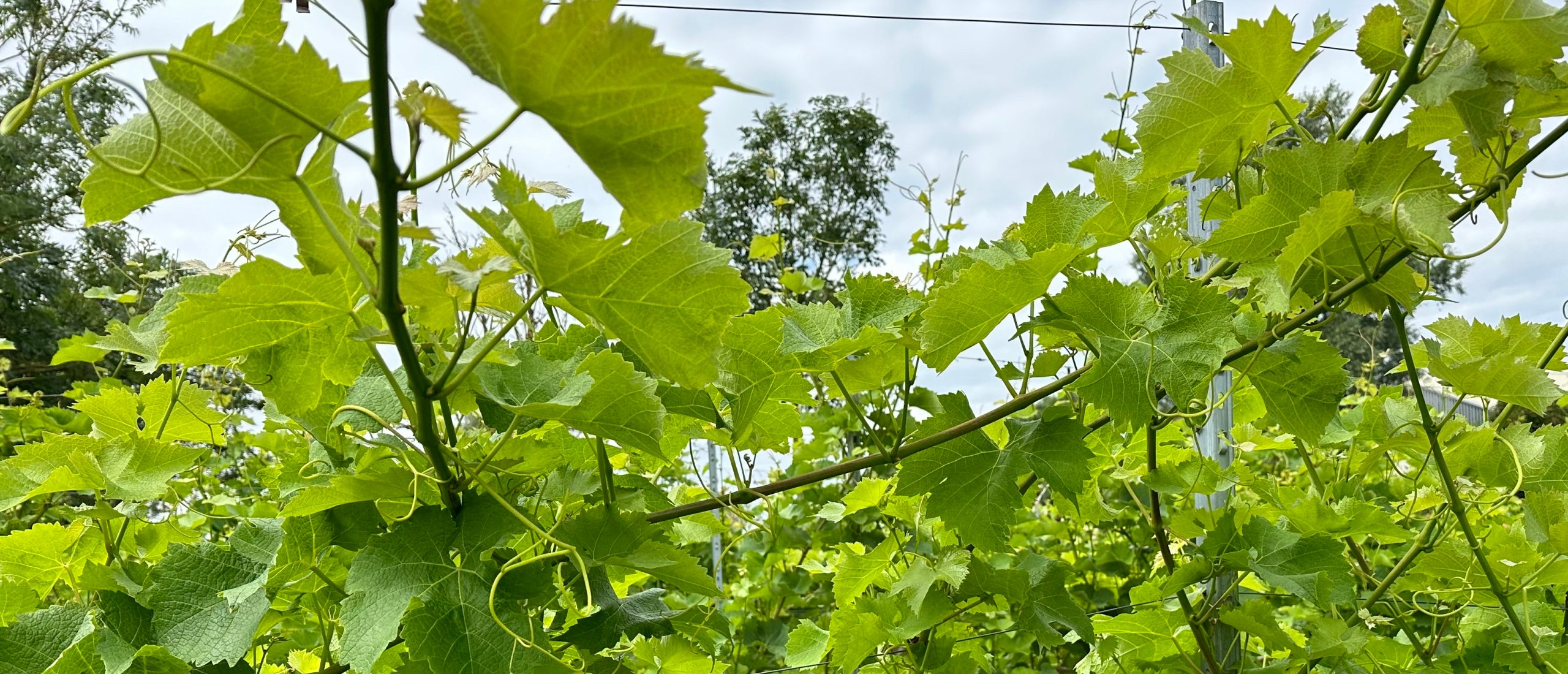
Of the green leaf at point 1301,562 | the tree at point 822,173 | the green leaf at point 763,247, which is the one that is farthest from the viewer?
the tree at point 822,173

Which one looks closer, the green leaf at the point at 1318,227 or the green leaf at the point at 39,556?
the green leaf at the point at 1318,227

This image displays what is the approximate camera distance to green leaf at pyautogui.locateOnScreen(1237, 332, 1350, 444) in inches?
30.4

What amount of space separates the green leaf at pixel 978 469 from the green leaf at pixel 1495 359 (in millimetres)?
354

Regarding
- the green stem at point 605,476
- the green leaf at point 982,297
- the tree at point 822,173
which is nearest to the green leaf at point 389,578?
the green stem at point 605,476

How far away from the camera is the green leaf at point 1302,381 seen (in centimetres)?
77

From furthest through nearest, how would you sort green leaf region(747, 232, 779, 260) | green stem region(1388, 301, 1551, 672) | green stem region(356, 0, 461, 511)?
green leaf region(747, 232, 779, 260) → green stem region(1388, 301, 1551, 672) → green stem region(356, 0, 461, 511)

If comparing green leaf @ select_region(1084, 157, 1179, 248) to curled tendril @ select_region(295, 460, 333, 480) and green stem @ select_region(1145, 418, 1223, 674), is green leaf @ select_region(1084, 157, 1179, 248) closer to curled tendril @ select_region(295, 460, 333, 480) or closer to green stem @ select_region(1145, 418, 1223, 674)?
green stem @ select_region(1145, 418, 1223, 674)

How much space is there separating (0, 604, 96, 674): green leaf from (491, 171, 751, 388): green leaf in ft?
1.65

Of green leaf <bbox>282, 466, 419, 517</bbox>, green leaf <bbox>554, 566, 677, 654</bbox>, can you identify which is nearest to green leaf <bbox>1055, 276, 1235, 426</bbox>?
green leaf <bbox>554, 566, 677, 654</bbox>

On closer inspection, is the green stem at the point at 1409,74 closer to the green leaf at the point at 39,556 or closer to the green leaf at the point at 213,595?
the green leaf at the point at 213,595

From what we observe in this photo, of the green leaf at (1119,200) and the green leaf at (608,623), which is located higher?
the green leaf at (1119,200)

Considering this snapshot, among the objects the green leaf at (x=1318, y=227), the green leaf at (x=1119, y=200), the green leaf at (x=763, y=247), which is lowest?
the green leaf at (x=1318, y=227)

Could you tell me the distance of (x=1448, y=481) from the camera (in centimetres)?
86

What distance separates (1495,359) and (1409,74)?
31 centimetres
